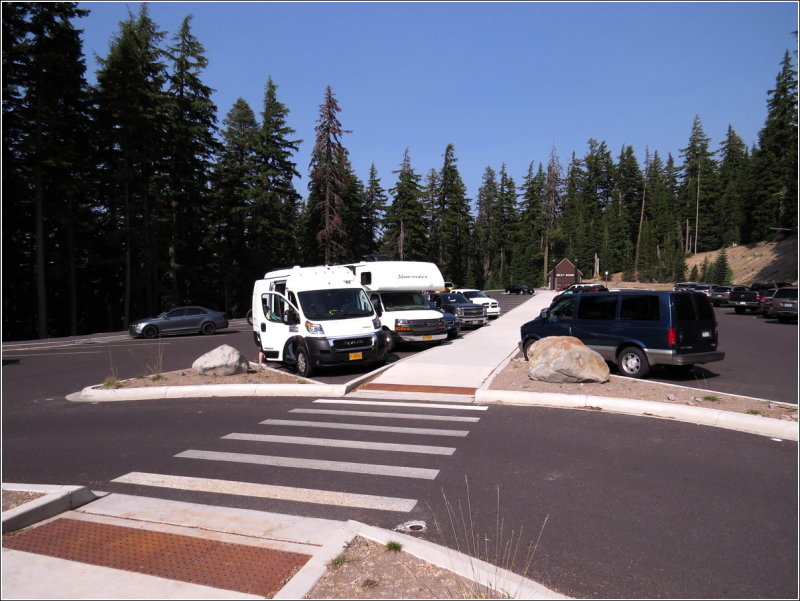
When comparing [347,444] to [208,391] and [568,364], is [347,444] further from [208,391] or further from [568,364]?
[568,364]

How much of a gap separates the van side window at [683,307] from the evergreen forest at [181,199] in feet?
110

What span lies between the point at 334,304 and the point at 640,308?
25.2 feet

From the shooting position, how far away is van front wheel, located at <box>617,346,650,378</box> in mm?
11953

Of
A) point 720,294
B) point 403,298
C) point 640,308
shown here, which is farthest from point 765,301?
point 640,308

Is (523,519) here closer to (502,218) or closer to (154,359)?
(154,359)

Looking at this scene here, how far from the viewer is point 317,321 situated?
44.7ft

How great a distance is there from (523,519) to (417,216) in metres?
71.9

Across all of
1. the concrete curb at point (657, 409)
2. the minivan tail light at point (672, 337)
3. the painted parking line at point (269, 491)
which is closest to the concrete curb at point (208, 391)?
A: the concrete curb at point (657, 409)

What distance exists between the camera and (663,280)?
67188 mm

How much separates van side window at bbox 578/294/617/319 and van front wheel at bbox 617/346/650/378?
954mm

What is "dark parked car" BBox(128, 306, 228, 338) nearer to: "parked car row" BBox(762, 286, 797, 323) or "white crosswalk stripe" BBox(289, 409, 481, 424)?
"white crosswalk stripe" BBox(289, 409, 481, 424)

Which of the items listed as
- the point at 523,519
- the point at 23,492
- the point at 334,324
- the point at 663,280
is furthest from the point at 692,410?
the point at 663,280

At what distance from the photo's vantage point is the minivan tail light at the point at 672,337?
37.7 ft

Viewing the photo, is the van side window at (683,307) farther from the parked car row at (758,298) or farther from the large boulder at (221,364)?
the parked car row at (758,298)
